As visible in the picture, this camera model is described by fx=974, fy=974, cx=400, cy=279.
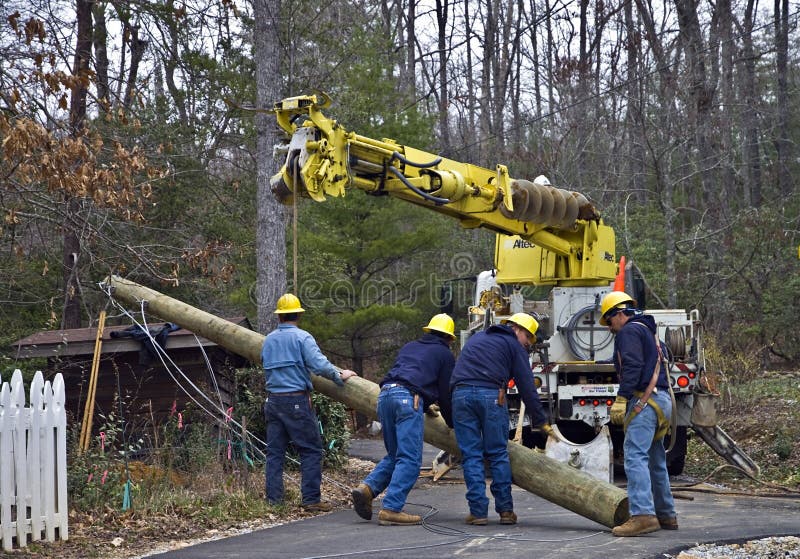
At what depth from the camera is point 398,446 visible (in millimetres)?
8414

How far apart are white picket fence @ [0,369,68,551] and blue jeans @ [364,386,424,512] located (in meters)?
2.60

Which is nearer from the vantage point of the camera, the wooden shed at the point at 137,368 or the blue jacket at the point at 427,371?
the blue jacket at the point at 427,371

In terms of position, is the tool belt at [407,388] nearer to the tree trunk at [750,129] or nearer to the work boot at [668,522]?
the work boot at [668,522]

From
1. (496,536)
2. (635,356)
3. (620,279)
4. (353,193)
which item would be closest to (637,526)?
(496,536)

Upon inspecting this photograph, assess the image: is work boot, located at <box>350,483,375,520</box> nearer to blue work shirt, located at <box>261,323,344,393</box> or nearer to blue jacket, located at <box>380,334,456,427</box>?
blue jacket, located at <box>380,334,456,427</box>

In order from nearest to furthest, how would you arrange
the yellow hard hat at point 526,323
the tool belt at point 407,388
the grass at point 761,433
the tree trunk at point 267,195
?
1. the tool belt at point 407,388
2. the yellow hard hat at point 526,323
3. the grass at point 761,433
4. the tree trunk at point 267,195

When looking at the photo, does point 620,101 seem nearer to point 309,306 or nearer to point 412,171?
point 309,306

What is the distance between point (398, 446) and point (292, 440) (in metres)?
1.17

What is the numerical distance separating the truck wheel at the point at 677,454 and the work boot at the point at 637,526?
406cm

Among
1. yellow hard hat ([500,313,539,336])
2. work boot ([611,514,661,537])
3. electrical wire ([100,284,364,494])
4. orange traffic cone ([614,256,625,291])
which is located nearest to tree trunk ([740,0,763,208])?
orange traffic cone ([614,256,625,291])

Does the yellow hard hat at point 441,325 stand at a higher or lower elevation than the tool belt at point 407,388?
higher

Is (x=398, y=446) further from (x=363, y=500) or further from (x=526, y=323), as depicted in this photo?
(x=526, y=323)

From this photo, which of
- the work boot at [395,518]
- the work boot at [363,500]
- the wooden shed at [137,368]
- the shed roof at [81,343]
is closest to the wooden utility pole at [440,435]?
the shed roof at [81,343]

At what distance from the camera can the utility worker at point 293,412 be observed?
29.7 feet
